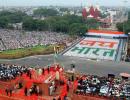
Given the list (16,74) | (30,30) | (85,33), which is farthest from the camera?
(30,30)

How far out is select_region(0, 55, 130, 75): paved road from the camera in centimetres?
3018

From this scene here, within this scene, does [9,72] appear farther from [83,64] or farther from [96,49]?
[96,49]

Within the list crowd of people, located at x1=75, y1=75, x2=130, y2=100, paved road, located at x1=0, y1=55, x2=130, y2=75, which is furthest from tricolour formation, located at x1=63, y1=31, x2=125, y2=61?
crowd of people, located at x1=75, y1=75, x2=130, y2=100

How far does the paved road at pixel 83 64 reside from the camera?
30184 millimetres

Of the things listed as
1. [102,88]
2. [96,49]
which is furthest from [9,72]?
[96,49]

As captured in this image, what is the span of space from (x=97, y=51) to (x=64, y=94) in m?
20.2

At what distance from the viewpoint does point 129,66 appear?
3234cm

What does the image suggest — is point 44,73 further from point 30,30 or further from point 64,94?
point 30,30

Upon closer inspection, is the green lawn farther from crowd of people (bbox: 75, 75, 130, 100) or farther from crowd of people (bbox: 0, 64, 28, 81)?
crowd of people (bbox: 75, 75, 130, 100)

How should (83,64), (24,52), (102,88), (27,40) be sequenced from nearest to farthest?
(102,88) → (83,64) → (24,52) → (27,40)

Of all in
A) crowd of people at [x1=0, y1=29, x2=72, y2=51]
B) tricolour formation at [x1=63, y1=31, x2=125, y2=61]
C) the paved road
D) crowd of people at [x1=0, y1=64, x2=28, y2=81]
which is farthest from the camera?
crowd of people at [x1=0, y1=29, x2=72, y2=51]

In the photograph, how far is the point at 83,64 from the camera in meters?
33.0

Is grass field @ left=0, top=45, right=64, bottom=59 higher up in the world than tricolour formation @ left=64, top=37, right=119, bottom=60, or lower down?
higher up

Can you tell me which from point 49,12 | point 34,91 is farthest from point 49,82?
point 49,12
